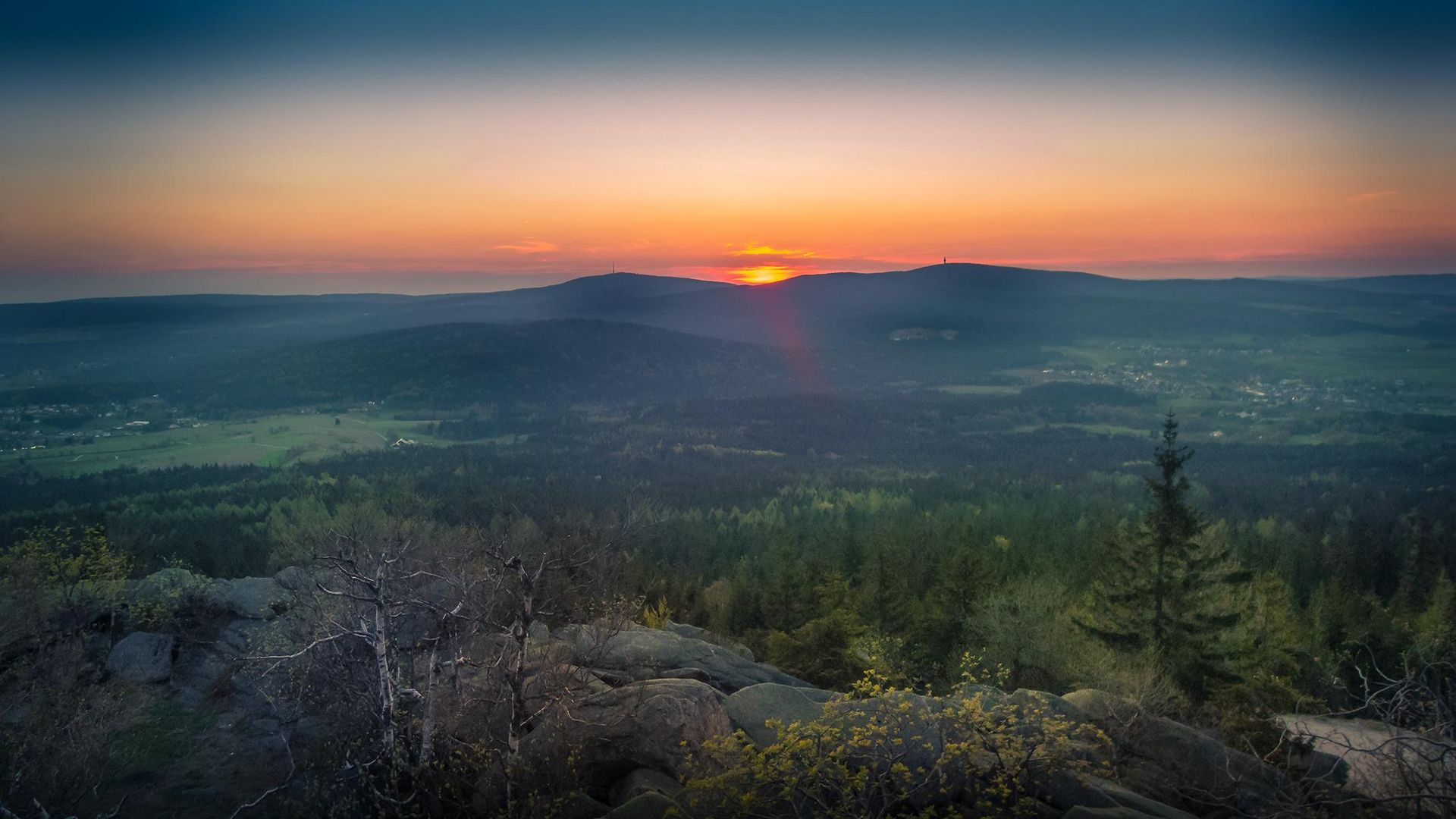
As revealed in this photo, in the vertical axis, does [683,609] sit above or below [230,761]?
below

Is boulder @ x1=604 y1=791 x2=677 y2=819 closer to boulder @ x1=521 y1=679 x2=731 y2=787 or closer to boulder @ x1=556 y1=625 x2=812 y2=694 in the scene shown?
boulder @ x1=521 y1=679 x2=731 y2=787

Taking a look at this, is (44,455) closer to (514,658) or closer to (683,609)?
(683,609)

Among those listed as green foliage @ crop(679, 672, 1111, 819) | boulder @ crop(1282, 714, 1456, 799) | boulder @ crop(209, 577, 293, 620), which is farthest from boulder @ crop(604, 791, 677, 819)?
boulder @ crop(209, 577, 293, 620)

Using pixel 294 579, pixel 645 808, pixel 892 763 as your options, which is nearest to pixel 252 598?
pixel 294 579

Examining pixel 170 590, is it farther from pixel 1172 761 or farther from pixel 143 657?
pixel 1172 761

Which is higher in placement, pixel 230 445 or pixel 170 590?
pixel 170 590

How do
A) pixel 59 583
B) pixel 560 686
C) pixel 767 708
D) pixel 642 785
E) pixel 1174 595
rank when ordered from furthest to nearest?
pixel 1174 595
pixel 59 583
pixel 767 708
pixel 560 686
pixel 642 785

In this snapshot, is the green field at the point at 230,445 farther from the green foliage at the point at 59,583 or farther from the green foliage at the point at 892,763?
the green foliage at the point at 892,763

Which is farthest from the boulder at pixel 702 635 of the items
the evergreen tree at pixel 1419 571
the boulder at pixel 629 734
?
the evergreen tree at pixel 1419 571

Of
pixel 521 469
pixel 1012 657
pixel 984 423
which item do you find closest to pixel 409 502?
pixel 521 469
